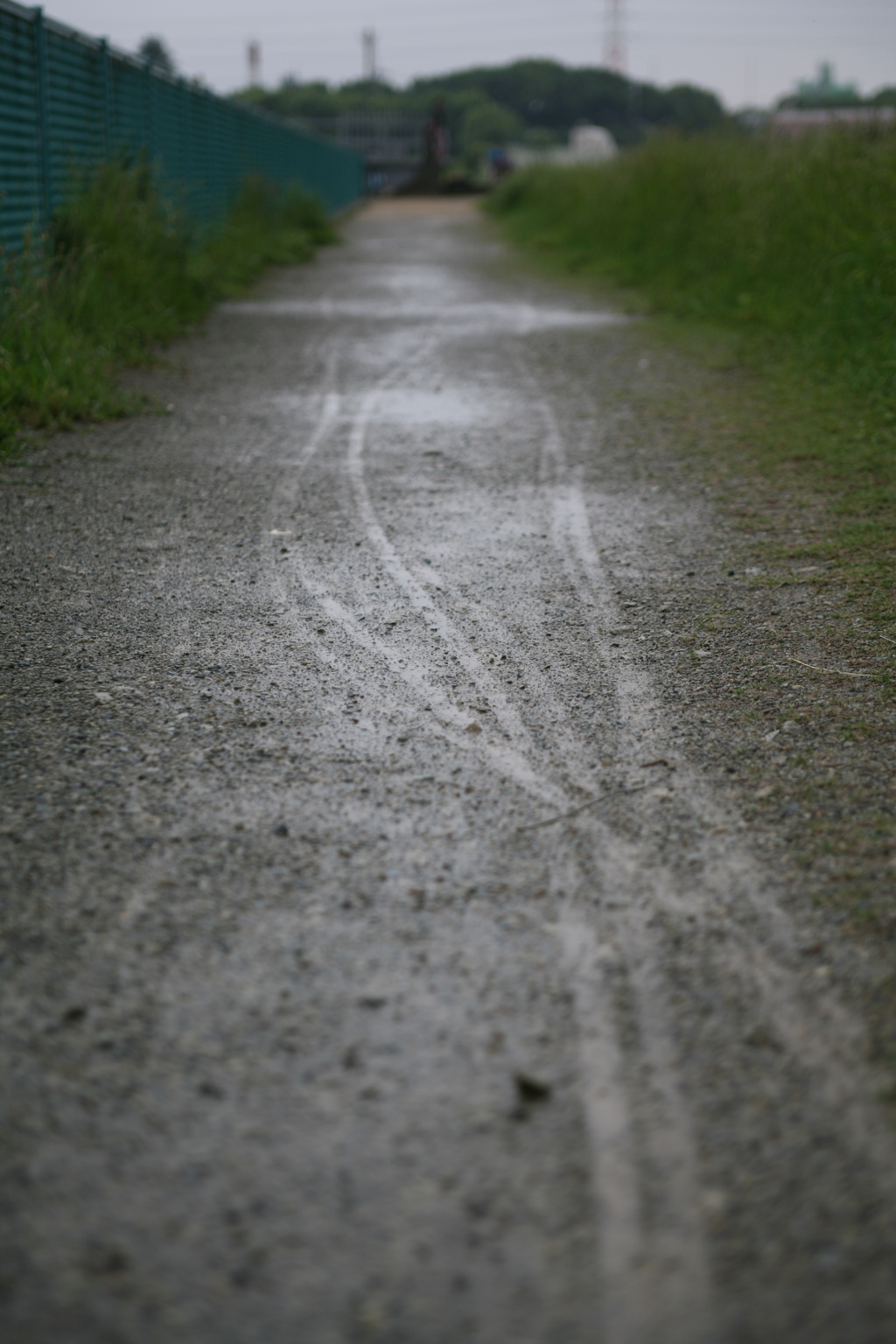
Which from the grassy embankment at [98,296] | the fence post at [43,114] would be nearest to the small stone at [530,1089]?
the grassy embankment at [98,296]

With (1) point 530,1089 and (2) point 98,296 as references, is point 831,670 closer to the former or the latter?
(1) point 530,1089

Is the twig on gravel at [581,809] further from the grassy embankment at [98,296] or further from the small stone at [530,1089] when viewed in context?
the grassy embankment at [98,296]

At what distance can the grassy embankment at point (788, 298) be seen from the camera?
17.8 ft

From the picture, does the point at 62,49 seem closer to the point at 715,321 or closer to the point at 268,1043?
the point at 715,321

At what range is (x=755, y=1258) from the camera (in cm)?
161

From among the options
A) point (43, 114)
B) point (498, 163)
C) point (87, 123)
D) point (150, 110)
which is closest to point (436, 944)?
point (43, 114)

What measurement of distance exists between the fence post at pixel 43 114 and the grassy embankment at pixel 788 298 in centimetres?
497

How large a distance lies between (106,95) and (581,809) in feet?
33.1

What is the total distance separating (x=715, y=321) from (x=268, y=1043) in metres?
9.08

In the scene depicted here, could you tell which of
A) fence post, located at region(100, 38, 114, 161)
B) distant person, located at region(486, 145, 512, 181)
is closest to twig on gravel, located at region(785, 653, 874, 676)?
fence post, located at region(100, 38, 114, 161)

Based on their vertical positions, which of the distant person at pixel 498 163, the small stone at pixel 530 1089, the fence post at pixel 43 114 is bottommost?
the small stone at pixel 530 1089

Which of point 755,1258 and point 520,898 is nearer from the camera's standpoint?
point 755,1258

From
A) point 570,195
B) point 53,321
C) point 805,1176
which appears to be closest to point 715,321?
point 53,321

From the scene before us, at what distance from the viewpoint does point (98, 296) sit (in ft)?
27.5
